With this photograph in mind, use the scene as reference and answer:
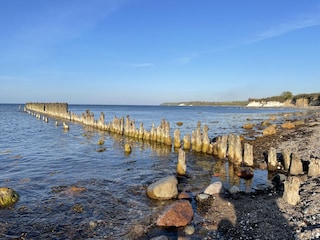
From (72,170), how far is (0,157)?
25.1 ft

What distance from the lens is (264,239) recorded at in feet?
23.6

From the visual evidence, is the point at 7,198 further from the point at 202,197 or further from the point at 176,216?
the point at 202,197

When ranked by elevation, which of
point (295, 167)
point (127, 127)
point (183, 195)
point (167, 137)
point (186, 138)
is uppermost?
point (127, 127)

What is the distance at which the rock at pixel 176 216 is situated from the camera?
8688mm

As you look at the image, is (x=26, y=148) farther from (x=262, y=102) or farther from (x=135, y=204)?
(x=262, y=102)

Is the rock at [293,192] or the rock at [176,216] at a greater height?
the rock at [293,192]

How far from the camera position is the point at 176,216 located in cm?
884

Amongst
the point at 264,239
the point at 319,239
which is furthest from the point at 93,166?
the point at 319,239

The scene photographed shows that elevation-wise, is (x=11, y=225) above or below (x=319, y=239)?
below

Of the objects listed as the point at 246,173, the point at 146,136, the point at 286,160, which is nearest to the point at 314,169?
the point at 286,160

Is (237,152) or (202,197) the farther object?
(237,152)

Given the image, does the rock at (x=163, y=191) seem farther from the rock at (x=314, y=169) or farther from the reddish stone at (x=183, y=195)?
the rock at (x=314, y=169)

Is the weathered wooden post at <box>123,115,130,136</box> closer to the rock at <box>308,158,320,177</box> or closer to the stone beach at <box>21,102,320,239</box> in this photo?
the stone beach at <box>21,102,320,239</box>

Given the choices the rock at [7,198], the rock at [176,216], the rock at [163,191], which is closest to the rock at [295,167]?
the rock at [163,191]
